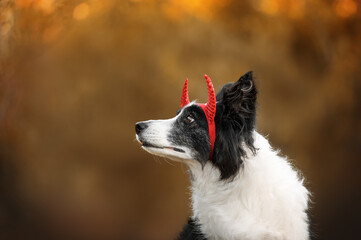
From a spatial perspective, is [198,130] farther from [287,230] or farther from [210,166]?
[287,230]

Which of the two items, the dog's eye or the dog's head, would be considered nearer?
the dog's head

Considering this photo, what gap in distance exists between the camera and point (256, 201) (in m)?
4.13

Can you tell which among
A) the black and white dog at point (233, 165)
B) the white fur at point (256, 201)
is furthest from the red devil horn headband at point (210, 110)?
the white fur at point (256, 201)

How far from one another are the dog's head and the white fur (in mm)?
99

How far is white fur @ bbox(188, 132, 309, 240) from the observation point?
4094mm

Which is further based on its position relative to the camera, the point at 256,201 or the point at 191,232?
the point at 191,232

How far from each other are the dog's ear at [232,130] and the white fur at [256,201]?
9 centimetres

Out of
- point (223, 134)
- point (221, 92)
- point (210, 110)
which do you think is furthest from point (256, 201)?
point (221, 92)

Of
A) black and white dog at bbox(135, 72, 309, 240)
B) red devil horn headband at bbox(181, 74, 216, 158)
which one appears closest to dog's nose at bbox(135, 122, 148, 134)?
black and white dog at bbox(135, 72, 309, 240)

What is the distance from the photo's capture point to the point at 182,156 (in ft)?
13.6

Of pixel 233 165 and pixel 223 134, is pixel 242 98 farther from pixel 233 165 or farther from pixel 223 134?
pixel 233 165

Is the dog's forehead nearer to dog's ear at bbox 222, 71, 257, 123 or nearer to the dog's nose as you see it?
dog's ear at bbox 222, 71, 257, 123

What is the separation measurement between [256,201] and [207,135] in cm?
68

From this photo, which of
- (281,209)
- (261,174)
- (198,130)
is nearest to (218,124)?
(198,130)
